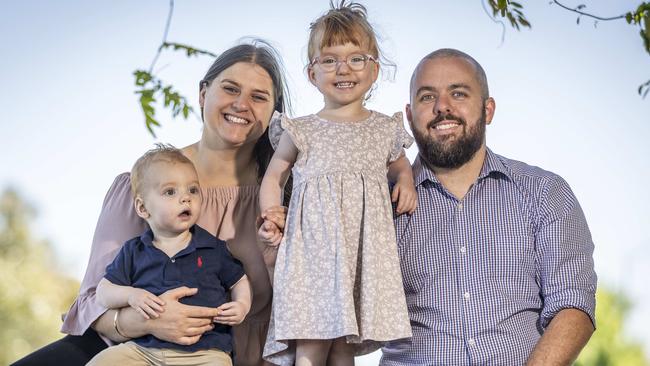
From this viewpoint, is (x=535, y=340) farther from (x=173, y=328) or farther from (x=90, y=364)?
(x=90, y=364)

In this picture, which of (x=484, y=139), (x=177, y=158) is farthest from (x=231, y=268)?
(x=484, y=139)

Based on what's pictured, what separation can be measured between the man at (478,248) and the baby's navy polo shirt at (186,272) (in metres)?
0.66

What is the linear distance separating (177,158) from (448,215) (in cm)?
99

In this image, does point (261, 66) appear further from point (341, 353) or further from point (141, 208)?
point (341, 353)

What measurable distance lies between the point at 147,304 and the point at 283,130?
703 millimetres

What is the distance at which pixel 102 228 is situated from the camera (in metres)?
3.30

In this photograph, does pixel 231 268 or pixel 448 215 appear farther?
pixel 448 215

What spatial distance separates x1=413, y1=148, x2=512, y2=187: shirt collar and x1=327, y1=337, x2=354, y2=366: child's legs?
2.32 feet

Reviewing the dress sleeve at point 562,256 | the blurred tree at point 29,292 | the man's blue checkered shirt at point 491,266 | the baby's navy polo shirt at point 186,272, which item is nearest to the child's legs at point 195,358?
the baby's navy polo shirt at point 186,272

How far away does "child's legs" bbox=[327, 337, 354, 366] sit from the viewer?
9.35 ft

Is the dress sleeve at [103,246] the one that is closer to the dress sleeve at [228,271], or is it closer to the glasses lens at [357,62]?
the dress sleeve at [228,271]

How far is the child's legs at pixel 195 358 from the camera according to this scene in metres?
2.80

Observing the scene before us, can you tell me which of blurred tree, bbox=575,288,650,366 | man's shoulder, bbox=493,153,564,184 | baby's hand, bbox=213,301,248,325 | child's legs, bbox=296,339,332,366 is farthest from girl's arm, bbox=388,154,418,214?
blurred tree, bbox=575,288,650,366

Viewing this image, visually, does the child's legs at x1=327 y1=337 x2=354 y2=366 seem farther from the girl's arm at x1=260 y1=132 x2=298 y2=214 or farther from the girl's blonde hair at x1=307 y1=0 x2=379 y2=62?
the girl's blonde hair at x1=307 y1=0 x2=379 y2=62
